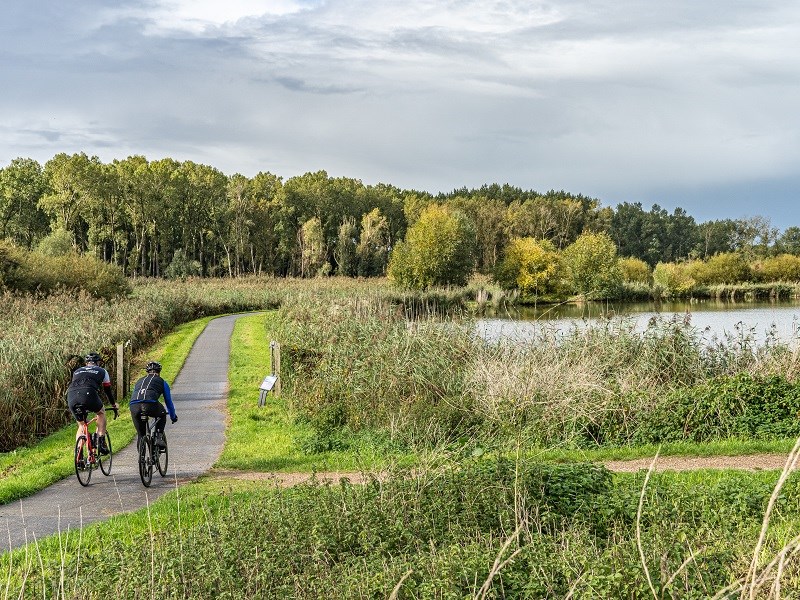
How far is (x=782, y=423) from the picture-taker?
13008 mm

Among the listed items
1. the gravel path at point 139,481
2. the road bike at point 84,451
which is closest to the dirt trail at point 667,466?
the gravel path at point 139,481

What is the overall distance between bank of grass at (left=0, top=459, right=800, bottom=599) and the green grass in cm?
98

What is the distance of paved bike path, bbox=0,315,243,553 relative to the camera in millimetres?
9117

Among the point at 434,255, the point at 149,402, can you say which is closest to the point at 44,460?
the point at 149,402

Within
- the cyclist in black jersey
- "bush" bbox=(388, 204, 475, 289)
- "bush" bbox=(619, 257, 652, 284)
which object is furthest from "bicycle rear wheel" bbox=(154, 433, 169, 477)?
"bush" bbox=(619, 257, 652, 284)

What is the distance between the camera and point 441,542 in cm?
684

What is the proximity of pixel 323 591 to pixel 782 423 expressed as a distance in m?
10.2

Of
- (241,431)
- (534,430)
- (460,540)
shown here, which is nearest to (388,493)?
(460,540)

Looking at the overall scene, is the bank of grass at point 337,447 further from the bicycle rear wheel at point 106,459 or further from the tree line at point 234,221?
the tree line at point 234,221

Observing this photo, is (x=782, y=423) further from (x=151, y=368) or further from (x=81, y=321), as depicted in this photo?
(x=81, y=321)

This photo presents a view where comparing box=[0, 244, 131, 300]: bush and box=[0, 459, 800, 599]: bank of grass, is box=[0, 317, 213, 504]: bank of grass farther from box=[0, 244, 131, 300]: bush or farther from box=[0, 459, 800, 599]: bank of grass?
box=[0, 244, 131, 300]: bush

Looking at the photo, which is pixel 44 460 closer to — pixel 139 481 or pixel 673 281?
pixel 139 481

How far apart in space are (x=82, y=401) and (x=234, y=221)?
70.5 metres

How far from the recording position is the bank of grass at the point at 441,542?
17.5 feet
